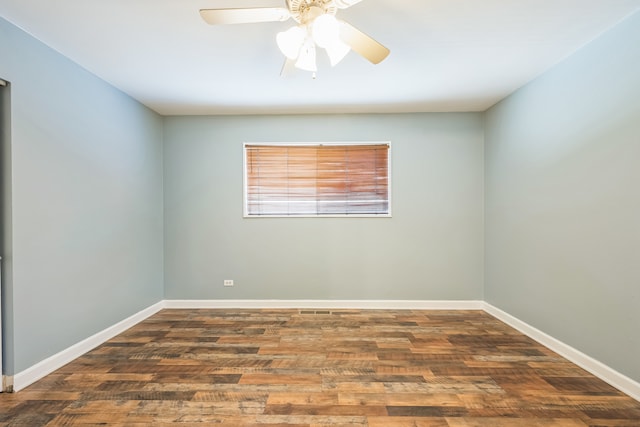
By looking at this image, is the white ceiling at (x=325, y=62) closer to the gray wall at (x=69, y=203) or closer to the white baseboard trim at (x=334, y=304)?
the gray wall at (x=69, y=203)

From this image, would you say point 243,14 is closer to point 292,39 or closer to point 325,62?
point 292,39

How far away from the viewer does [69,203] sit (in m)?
2.63

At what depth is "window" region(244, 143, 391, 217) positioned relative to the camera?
4066mm

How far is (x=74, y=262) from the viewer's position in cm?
268

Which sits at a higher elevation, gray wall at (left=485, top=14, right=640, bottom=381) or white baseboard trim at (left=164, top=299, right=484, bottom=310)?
gray wall at (left=485, top=14, right=640, bottom=381)

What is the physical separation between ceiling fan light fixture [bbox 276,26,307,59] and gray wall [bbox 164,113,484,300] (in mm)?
2262

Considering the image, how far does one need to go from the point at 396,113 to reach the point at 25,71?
3590 mm

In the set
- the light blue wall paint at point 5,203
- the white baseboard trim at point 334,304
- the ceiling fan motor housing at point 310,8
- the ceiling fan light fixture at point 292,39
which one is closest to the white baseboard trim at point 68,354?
the light blue wall paint at point 5,203

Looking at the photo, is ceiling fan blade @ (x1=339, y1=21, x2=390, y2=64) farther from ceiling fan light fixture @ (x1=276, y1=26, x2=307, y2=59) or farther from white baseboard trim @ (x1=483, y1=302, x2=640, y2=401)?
white baseboard trim @ (x1=483, y1=302, x2=640, y2=401)

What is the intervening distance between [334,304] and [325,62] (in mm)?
2820

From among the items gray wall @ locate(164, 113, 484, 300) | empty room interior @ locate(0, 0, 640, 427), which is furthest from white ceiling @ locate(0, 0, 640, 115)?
gray wall @ locate(164, 113, 484, 300)

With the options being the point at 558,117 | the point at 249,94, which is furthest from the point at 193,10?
the point at 558,117

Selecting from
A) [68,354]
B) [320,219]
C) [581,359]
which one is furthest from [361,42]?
[68,354]

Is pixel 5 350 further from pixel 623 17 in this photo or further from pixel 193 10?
pixel 623 17
